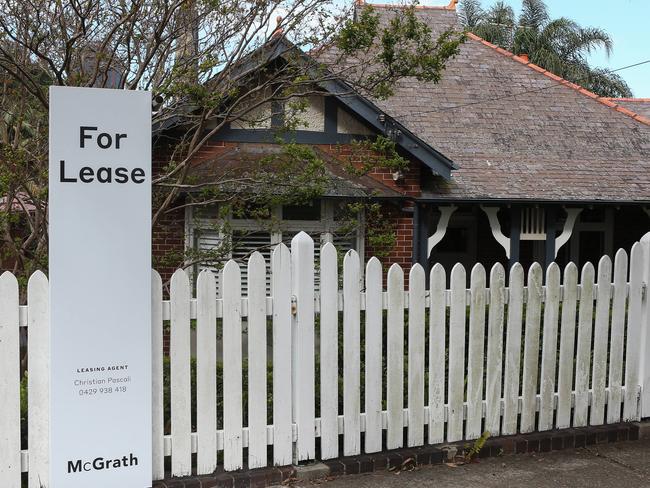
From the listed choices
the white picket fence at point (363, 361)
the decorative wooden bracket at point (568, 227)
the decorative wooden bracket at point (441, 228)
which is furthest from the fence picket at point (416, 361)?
the decorative wooden bracket at point (568, 227)

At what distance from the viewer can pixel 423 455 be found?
15.7ft

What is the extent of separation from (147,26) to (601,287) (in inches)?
170

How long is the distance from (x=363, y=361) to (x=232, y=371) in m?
1.21

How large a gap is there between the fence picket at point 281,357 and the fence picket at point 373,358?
1.74 feet

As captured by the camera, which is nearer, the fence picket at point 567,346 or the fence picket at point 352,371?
the fence picket at point 352,371

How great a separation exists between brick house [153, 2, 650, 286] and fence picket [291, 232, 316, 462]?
131 inches

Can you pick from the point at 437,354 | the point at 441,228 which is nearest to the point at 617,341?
the point at 437,354

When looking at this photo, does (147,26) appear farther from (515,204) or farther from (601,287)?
(515,204)

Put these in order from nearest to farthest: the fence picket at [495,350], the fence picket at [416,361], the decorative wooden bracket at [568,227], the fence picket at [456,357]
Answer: the fence picket at [416,361]
the fence picket at [456,357]
the fence picket at [495,350]
the decorative wooden bracket at [568,227]

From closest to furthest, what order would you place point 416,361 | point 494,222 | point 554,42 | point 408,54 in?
point 416,361, point 408,54, point 494,222, point 554,42

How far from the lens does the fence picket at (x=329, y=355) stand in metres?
4.52

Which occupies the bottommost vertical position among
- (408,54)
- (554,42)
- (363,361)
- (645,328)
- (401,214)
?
(363,361)

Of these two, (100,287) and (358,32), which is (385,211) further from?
(100,287)

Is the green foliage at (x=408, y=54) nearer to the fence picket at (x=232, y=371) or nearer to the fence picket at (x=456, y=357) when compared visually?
the fence picket at (x=456, y=357)
